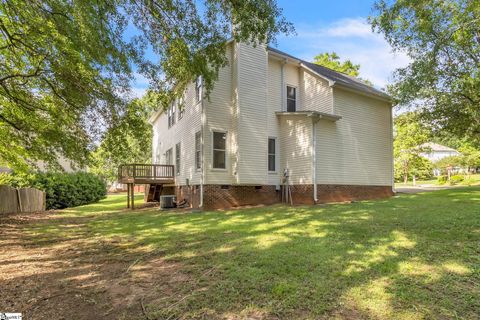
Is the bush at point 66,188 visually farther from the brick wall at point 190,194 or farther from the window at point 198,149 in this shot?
the window at point 198,149

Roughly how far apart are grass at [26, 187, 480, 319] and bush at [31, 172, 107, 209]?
37.8 feet

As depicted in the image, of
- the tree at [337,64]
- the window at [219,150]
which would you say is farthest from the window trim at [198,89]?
the tree at [337,64]

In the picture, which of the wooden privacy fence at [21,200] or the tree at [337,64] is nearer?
the wooden privacy fence at [21,200]

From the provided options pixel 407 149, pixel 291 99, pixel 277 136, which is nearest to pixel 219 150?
pixel 277 136

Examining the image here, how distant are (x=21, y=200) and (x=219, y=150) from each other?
33.9 feet

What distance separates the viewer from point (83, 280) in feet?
15.3

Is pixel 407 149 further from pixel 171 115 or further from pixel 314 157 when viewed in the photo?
pixel 171 115

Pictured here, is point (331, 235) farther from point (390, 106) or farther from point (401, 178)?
point (401, 178)

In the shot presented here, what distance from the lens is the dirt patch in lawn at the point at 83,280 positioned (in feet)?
12.1

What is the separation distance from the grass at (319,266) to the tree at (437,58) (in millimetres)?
6613

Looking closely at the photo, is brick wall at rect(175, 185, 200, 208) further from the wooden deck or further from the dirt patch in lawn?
the dirt patch in lawn

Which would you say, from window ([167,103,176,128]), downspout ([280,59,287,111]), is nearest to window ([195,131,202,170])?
downspout ([280,59,287,111])

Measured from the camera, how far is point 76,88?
920cm

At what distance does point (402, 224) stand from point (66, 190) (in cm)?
1997
